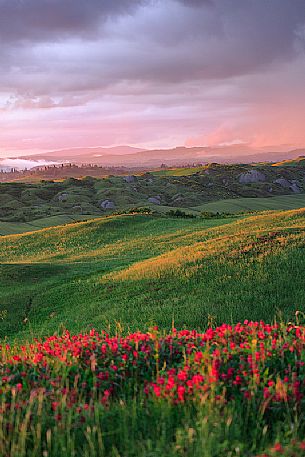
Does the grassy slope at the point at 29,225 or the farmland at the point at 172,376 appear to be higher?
the farmland at the point at 172,376

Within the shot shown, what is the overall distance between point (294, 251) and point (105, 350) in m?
14.1

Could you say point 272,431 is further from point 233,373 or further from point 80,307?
point 80,307

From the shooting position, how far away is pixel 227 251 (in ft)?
74.9

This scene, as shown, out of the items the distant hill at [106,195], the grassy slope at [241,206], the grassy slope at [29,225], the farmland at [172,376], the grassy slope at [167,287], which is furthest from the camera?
the distant hill at [106,195]

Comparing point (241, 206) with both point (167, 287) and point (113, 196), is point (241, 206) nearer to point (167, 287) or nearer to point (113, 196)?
point (113, 196)

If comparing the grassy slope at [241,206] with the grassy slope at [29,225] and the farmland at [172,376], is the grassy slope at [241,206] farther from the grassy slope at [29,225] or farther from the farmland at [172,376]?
the farmland at [172,376]

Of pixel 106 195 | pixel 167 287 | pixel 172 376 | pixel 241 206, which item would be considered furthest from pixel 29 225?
pixel 106 195

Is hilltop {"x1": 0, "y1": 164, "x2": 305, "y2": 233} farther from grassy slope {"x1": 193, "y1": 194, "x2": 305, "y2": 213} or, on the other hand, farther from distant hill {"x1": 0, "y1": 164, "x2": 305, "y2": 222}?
grassy slope {"x1": 193, "y1": 194, "x2": 305, "y2": 213}

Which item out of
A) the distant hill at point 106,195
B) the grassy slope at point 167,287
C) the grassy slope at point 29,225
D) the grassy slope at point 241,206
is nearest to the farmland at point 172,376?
the grassy slope at point 167,287

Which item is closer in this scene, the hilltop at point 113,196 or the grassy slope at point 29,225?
the grassy slope at point 29,225

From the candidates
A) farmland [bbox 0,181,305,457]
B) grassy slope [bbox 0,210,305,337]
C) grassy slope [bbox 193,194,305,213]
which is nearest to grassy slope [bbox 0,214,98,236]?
grassy slope [bbox 193,194,305,213]

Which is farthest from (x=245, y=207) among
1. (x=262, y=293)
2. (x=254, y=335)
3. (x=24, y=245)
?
(x=254, y=335)

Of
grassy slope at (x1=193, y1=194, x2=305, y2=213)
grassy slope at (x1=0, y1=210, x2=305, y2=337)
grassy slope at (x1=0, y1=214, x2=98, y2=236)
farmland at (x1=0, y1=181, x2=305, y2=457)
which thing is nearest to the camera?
farmland at (x1=0, y1=181, x2=305, y2=457)

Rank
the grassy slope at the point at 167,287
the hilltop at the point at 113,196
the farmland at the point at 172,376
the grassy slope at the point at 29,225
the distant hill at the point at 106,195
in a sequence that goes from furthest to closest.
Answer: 1. the distant hill at the point at 106,195
2. the hilltop at the point at 113,196
3. the grassy slope at the point at 29,225
4. the grassy slope at the point at 167,287
5. the farmland at the point at 172,376
